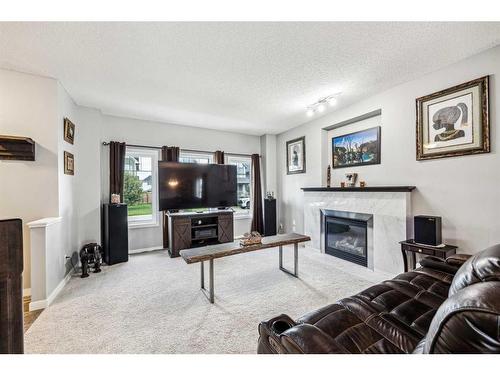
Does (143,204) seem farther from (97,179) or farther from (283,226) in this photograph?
(283,226)

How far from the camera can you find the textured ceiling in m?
1.85

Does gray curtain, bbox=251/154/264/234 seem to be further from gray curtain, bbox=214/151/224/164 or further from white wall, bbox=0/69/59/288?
white wall, bbox=0/69/59/288

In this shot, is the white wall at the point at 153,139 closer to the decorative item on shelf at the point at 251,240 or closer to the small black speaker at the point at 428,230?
the decorative item on shelf at the point at 251,240

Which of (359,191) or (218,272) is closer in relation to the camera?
(218,272)

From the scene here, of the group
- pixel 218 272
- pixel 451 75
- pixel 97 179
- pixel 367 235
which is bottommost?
pixel 218 272

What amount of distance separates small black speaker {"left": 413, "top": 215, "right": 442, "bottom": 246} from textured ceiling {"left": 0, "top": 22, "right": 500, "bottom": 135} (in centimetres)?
174

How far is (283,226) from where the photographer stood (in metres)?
5.40

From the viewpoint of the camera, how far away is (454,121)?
2445 millimetres

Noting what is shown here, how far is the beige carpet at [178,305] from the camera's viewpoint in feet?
5.57

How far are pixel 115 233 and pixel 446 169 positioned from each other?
4.62m

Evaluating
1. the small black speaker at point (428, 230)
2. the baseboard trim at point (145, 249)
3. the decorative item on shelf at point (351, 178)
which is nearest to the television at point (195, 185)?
the baseboard trim at point (145, 249)

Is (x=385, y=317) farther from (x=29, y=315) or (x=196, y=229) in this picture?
(x=196, y=229)
